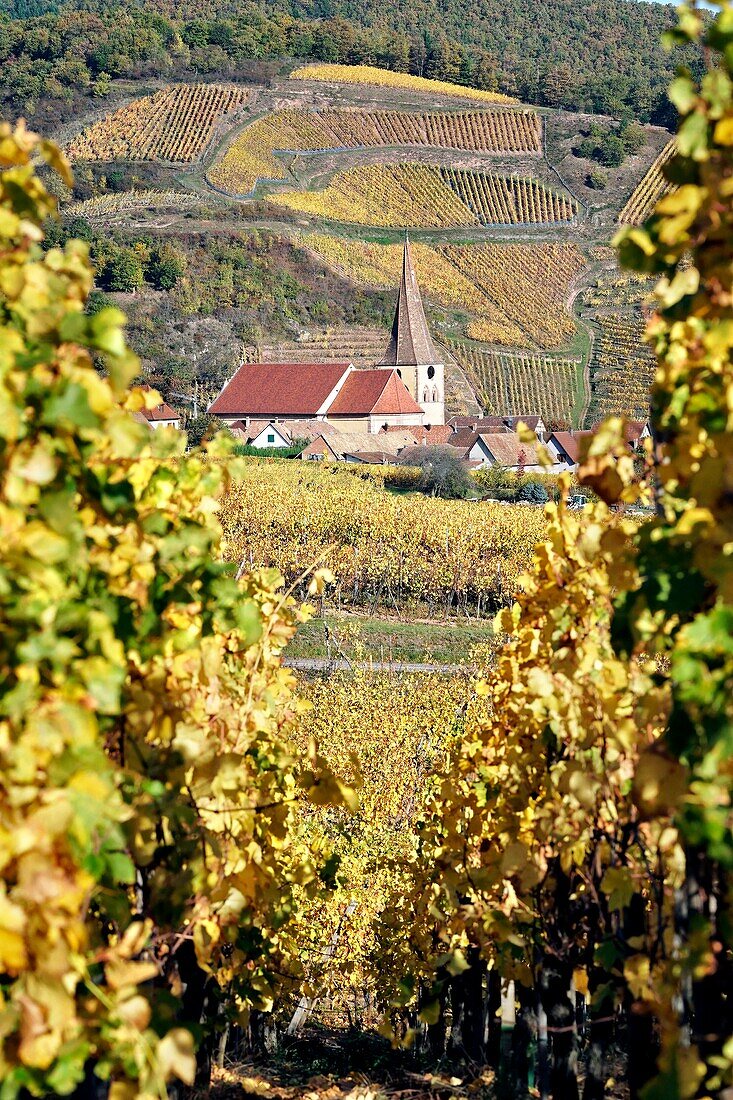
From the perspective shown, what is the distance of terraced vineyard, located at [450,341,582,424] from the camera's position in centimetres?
6650

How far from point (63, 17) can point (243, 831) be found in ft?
380

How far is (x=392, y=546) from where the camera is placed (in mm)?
32500

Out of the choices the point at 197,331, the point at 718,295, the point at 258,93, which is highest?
the point at 258,93

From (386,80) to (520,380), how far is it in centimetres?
4645

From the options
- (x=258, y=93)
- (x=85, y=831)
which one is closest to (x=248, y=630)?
(x=85, y=831)

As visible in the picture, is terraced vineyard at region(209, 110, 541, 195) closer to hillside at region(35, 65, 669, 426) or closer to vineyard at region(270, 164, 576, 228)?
hillside at region(35, 65, 669, 426)

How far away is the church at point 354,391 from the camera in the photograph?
198 feet

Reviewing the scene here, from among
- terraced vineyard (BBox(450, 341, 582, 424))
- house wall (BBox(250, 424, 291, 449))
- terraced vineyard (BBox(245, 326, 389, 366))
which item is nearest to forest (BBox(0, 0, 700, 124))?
terraced vineyard (BBox(245, 326, 389, 366))

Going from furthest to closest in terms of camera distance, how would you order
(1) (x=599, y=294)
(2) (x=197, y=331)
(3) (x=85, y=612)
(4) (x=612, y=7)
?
(4) (x=612, y=7), (1) (x=599, y=294), (2) (x=197, y=331), (3) (x=85, y=612)

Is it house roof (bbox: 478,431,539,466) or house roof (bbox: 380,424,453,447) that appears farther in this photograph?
house roof (bbox: 380,424,453,447)

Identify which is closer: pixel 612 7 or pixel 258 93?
pixel 258 93

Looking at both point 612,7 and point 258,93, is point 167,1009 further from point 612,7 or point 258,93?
point 612,7

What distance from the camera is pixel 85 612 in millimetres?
2705

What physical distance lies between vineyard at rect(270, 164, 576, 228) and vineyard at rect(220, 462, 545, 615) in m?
48.6
